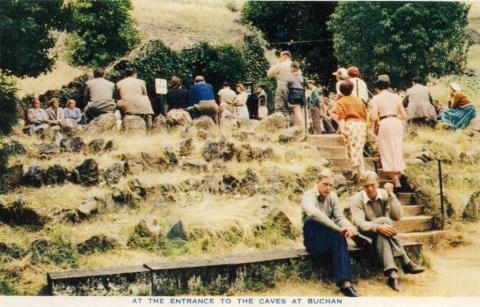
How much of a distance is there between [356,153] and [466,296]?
101 inches

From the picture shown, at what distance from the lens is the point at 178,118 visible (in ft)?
36.9

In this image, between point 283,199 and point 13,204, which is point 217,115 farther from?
point 13,204

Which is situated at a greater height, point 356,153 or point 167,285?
point 356,153

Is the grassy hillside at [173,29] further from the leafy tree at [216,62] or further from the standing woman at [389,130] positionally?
the standing woman at [389,130]

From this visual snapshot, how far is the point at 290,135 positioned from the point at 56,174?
3.84 m

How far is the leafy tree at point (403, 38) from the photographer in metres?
18.3

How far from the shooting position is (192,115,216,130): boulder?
11.2 metres

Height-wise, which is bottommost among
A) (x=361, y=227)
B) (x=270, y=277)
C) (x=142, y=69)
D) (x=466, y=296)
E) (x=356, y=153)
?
(x=466, y=296)

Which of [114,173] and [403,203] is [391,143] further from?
[114,173]

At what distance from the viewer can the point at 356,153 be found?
8844mm

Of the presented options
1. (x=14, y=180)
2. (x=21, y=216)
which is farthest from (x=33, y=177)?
(x=21, y=216)

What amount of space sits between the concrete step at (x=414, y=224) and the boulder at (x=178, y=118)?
14.3 ft

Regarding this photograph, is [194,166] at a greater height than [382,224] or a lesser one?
greater

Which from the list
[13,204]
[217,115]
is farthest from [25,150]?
[217,115]
